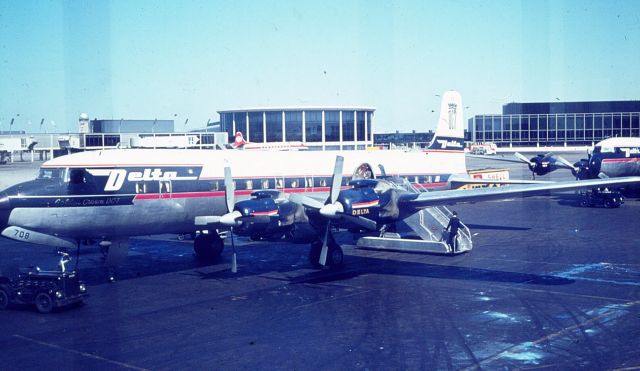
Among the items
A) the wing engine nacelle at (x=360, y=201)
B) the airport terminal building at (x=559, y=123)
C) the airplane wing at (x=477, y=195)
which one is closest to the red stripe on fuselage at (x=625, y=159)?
the airplane wing at (x=477, y=195)

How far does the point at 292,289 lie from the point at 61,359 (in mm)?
8125

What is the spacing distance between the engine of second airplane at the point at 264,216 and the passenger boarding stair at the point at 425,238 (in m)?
A: 6.01

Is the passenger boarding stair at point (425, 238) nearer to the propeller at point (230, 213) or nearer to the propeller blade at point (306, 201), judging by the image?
the propeller blade at point (306, 201)

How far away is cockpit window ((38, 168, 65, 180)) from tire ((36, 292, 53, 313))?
4.92 m

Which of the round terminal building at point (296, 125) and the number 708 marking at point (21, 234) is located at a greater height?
the round terminal building at point (296, 125)

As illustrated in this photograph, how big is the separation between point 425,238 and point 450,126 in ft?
37.3

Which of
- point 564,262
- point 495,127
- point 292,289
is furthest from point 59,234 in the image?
point 495,127

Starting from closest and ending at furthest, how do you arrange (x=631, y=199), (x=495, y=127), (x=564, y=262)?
(x=564, y=262), (x=631, y=199), (x=495, y=127)

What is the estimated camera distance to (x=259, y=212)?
20094mm

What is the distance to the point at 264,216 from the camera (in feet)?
66.1

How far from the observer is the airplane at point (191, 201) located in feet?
65.4

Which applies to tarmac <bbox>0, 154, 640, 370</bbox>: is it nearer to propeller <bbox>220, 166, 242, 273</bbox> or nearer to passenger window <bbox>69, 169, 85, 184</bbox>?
propeller <bbox>220, 166, 242, 273</bbox>

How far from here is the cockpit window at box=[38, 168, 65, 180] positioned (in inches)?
808

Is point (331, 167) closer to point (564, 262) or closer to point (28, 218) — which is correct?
point (564, 262)
